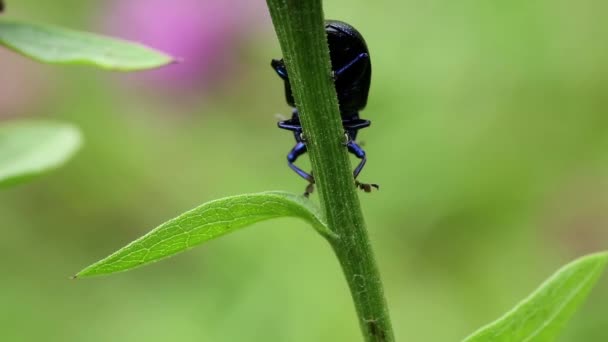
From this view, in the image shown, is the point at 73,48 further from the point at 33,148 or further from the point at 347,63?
the point at 347,63

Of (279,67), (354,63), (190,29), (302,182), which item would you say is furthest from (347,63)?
(190,29)

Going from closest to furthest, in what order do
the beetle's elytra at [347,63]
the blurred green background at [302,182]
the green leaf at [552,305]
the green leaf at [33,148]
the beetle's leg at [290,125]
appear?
the green leaf at [552,305] → the green leaf at [33,148] → the beetle's elytra at [347,63] → the beetle's leg at [290,125] → the blurred green background at [302,182]

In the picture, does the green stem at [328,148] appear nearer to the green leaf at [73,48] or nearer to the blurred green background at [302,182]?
the green leaf at [73,48]

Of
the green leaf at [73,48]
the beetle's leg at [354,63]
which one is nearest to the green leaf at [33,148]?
the green leaf at [73,48]

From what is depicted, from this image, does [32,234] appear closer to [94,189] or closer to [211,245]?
[94,189]

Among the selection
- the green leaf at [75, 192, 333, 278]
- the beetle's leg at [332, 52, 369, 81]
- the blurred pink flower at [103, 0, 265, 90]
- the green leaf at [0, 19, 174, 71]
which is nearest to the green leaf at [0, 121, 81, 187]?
the green leaf at [0, 19, 174, 71]

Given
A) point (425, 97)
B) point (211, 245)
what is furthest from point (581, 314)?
point (211, 245)

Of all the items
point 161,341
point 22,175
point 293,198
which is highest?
point 293,198
